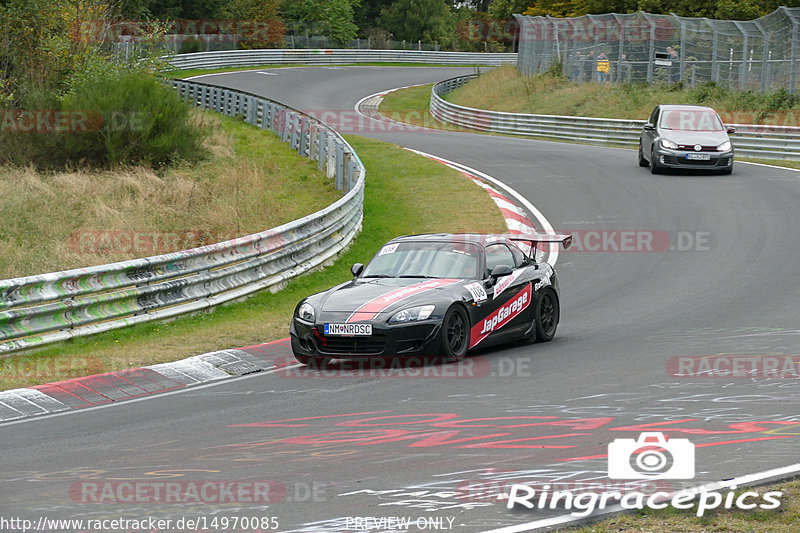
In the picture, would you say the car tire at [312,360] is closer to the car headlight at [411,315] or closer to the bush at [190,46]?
the car headlight at [411,315]

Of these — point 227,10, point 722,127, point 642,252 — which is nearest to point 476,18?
point 227,10

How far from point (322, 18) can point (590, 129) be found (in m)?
51.2

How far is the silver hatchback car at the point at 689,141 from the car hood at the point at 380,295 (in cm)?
1585

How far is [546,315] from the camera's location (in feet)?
41.0

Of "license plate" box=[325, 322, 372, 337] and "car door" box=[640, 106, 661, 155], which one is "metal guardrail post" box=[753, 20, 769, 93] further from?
"license plate" box=[325, 322, 372, 337]

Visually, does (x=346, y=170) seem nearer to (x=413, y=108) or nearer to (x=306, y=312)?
(x=306, y=312)

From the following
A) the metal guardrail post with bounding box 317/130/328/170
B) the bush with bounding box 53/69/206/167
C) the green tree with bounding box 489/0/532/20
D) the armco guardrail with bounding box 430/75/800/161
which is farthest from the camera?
the green tree with bounding box 489/0/532/20

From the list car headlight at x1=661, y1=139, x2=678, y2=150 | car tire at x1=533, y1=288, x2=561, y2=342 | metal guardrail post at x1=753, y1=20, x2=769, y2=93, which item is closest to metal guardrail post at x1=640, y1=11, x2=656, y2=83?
metal guardrail post at x1=753, y1=20, x2=769, y2=93

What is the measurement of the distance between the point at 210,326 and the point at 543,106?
30577 mm

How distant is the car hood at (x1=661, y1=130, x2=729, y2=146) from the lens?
2595 cm

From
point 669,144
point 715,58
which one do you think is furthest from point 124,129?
point 715,58

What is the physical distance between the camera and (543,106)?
4231 cm

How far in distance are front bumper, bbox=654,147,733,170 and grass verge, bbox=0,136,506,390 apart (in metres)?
4.97

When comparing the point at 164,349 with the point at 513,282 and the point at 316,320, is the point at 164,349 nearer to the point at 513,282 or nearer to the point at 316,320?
the point at 316,320
